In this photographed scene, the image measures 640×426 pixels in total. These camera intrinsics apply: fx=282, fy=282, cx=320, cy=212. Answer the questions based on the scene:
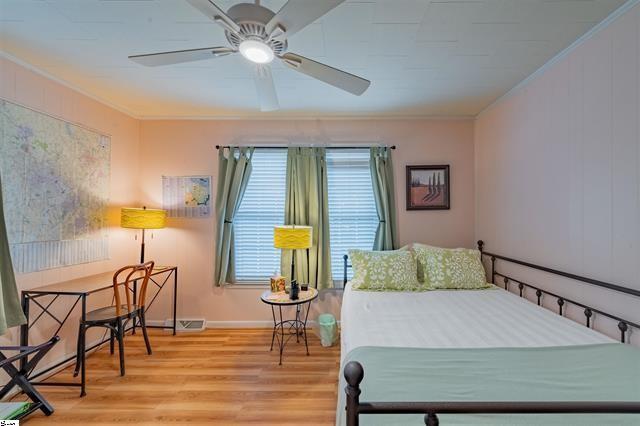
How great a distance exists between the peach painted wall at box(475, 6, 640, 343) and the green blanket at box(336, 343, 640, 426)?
23.5 inches

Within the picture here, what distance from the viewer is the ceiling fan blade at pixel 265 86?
64.5 inches

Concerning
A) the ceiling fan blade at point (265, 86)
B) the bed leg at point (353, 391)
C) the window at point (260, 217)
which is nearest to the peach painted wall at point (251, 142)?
the window at point (260, 217)

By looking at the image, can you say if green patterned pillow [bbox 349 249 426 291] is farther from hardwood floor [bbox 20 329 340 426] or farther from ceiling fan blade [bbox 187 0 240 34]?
ceiling fan blade [bbox 187 0 240 34]

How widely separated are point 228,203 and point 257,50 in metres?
2.17

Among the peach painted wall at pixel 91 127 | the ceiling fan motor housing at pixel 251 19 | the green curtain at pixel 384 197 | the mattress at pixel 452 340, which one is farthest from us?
the green curtain at pixel 384 197

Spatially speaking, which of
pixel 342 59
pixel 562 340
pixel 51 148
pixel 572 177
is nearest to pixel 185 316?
pixel 51 148

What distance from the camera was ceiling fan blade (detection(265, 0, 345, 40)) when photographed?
1.13m

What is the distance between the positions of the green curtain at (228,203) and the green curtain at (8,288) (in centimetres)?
160

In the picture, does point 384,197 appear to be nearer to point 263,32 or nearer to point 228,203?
point 228,203

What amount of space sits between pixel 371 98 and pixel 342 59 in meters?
0.77

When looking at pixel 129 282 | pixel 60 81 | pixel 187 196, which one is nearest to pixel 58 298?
pixel 129 282

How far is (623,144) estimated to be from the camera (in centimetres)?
161

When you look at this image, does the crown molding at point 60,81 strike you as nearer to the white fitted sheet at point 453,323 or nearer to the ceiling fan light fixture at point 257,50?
the ceiling fan light fixture at point 257,50

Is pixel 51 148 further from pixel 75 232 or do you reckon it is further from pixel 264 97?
pixel 264 97
